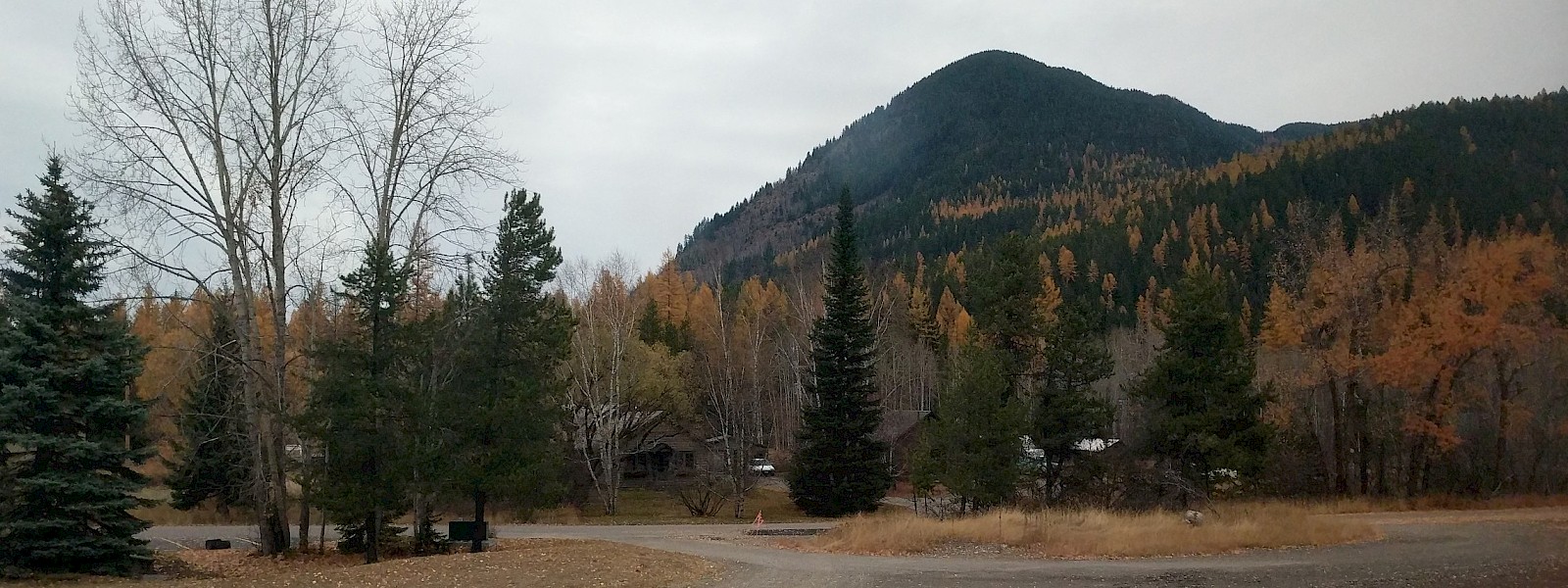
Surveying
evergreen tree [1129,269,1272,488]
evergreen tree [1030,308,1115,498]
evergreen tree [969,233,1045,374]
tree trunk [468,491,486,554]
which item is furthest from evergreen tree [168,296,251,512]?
evergreen tree [1129,269,1272,488]

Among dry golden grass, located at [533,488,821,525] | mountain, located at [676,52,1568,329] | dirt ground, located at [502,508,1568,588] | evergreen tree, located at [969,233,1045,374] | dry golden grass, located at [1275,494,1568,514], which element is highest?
mountain, located at [676,52,1568,329]

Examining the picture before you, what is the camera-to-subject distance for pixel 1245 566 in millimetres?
15641

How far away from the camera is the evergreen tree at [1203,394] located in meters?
29.8

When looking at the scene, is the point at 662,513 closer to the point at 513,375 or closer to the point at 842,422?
the point at 842,422

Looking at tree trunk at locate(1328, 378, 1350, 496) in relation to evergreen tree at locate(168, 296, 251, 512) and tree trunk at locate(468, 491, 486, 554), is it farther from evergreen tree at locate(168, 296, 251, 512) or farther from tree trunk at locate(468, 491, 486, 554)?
evergreen tree at locate(168, 296, 251, 512)

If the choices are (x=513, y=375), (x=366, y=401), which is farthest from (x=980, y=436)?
(x=366, y=401)

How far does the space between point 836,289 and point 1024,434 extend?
11.2m

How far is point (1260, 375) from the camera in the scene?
5238 centimetres

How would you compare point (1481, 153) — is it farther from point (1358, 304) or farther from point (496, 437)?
point (496, 437)

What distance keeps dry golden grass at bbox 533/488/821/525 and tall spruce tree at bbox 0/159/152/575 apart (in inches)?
580

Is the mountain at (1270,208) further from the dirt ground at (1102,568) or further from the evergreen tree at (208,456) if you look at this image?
the evergreen tree at (208,456)

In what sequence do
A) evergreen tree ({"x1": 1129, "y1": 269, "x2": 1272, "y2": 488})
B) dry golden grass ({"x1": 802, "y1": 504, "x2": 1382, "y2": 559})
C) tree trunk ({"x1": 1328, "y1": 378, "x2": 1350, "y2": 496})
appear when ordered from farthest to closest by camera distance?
1. tree trunk ({"x1": 1328, "y1": 378, "x2": 1350, "y2": 496})
2. evergreen tree ({"x1": 1129, "y1": 269, "x2": 1272, "y2": 488})
3. dry golden grass ({"x1": 802, "y1": 504, "x2": 1382, "y2": 559})

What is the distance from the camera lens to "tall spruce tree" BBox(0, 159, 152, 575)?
17062mm

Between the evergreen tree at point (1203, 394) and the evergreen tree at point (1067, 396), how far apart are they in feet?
A: 5.34
